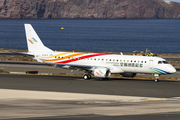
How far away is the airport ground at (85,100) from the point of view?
2514cm

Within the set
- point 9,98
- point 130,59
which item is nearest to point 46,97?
point 9,98

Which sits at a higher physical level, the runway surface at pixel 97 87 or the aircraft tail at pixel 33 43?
the aircraft tail at pixel 33 43

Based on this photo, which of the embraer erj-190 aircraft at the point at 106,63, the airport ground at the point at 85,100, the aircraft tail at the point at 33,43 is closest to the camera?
the airport ground at the point at 85,100

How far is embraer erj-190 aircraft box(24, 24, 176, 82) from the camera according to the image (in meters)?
47.8

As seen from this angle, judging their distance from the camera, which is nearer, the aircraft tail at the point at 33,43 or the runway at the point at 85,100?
the runway at the point at 85,100

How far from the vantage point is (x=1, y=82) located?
45594 millimetres

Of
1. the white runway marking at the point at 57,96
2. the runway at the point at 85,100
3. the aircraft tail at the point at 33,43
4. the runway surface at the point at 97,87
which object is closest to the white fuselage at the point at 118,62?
the aircraft tail at the point at 33,43

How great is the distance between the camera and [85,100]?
107 ft

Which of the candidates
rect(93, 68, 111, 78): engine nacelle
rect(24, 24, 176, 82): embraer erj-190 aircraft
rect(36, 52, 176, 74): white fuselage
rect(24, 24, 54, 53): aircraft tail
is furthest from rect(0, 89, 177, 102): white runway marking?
rect(24, 24, 54, 53): aircraft tail

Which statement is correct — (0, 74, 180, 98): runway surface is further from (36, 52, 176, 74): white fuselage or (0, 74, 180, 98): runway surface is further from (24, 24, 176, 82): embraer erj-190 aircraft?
(36, 52, 176, 74): white fuselage

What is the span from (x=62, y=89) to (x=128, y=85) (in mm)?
9778

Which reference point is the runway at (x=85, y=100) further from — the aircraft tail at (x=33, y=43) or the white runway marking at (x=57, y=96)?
the aircraft tail at (x=33, y=43)

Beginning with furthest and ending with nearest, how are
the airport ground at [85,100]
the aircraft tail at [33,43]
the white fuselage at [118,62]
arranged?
1. the aircraft tail at [33,43]
2. the white fuselage at [118,62]
3. the airport ground at [85,100]

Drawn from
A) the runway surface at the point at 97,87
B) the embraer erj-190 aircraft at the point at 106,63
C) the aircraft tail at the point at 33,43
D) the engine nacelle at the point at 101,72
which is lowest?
the runway surface at the point at 97,87
